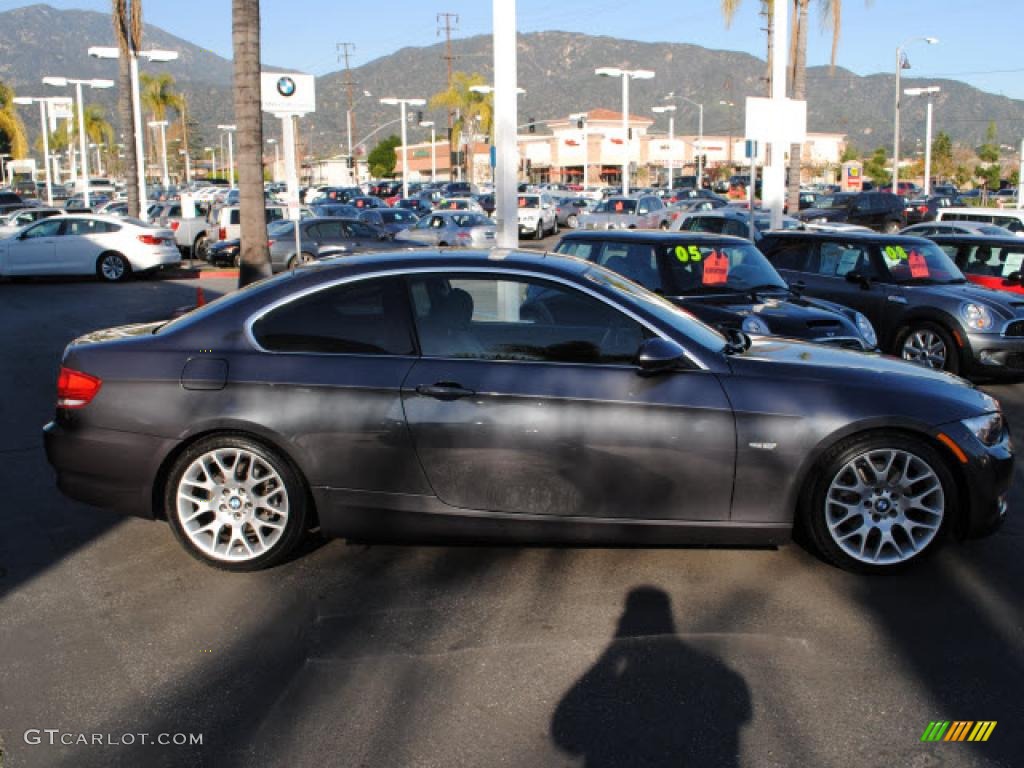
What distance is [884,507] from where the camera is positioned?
5105 mm

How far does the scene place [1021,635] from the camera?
Result: 4496 millimetres

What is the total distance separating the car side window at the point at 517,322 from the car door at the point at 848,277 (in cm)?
679

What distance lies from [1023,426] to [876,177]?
273ft

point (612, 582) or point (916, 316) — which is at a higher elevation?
point (916, 316)

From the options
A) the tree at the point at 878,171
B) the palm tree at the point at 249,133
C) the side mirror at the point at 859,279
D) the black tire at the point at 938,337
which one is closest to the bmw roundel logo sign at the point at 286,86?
the palm tree at the point at 249,133

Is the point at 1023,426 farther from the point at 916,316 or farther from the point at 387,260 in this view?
the point at 387,260

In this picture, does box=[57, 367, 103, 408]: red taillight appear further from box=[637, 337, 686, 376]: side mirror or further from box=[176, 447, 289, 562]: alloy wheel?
box=[637, 337, 686, 376]: side mirror

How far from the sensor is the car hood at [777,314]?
883 centimetres

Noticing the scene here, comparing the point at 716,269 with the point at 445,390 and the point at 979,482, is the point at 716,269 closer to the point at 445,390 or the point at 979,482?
the point at 979,482

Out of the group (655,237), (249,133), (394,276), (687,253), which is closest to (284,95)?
(249,133)

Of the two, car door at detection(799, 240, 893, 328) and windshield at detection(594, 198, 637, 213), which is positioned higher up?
windshield at detection(594, 198, 637, 213)

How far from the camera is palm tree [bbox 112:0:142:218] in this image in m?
28.8

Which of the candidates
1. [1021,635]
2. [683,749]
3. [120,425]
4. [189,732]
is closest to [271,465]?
[120,425]

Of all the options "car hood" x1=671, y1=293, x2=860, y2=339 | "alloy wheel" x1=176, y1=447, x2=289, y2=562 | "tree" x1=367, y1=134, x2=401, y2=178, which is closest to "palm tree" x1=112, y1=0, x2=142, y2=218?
"car hood" x1=671, y1=293, x2=860, y2=339
